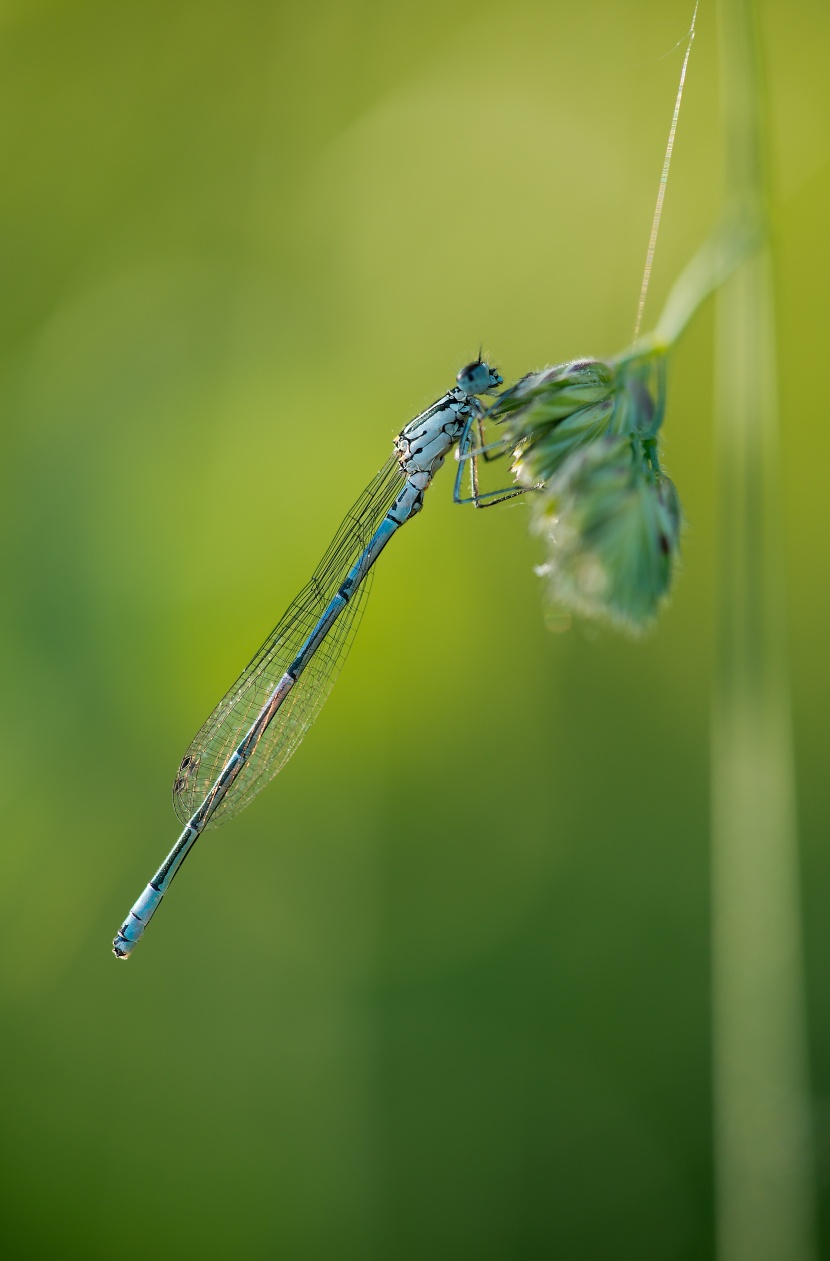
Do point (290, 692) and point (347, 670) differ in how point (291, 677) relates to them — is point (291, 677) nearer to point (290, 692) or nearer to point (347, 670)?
point (290, 692)

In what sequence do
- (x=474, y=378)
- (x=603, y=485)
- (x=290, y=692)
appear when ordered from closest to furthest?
(x=603, y=485) → (x=474, y=378) → (x=290, y=692)

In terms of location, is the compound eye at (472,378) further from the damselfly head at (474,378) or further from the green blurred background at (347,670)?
the green blurred background at (347,670)

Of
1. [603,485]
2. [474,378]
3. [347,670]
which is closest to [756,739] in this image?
[603,485]

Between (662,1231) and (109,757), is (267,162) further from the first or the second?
(662,1231)

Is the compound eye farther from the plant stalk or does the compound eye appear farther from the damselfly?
the plant stalk

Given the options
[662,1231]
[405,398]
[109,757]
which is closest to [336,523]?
[405,398]

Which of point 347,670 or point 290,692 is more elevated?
point 347,670
